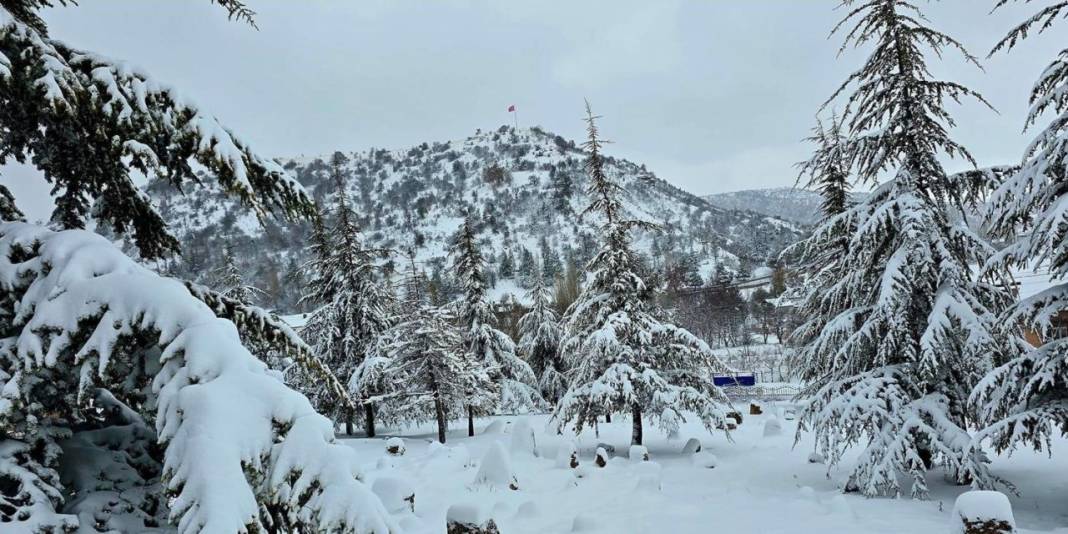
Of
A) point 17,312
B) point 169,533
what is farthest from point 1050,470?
point 17,312

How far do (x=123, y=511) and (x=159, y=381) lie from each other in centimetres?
80

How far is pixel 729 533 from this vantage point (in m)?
8.23

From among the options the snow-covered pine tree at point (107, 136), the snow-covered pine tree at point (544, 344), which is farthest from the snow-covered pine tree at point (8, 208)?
the snow-covered pine tree at point (544, 344)

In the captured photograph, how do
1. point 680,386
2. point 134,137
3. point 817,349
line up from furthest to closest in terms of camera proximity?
point 680,386 < point 817,349 < point 134,137

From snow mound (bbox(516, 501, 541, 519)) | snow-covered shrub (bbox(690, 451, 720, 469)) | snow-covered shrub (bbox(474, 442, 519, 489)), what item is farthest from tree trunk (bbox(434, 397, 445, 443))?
snow mound (bbox(516, 501, 541, 519))

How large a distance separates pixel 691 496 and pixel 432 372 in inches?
472

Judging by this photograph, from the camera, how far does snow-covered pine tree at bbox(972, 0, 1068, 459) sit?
22.7 ft

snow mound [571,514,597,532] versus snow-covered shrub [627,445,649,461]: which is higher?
snow mound [571,514,597,532]

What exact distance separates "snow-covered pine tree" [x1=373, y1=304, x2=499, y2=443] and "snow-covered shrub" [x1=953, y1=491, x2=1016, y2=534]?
53.3ft

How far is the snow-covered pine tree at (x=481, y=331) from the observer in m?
25.0

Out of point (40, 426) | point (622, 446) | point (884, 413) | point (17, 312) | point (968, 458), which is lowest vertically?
point (622, 446)

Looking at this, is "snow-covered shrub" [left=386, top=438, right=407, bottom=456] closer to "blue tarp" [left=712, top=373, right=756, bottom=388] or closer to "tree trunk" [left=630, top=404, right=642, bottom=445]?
"tree trunk" [left=630, top=404, right=642, bottom=445]

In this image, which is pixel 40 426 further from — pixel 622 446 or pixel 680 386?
pixel 622 446

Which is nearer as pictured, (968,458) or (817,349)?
(968,458)
